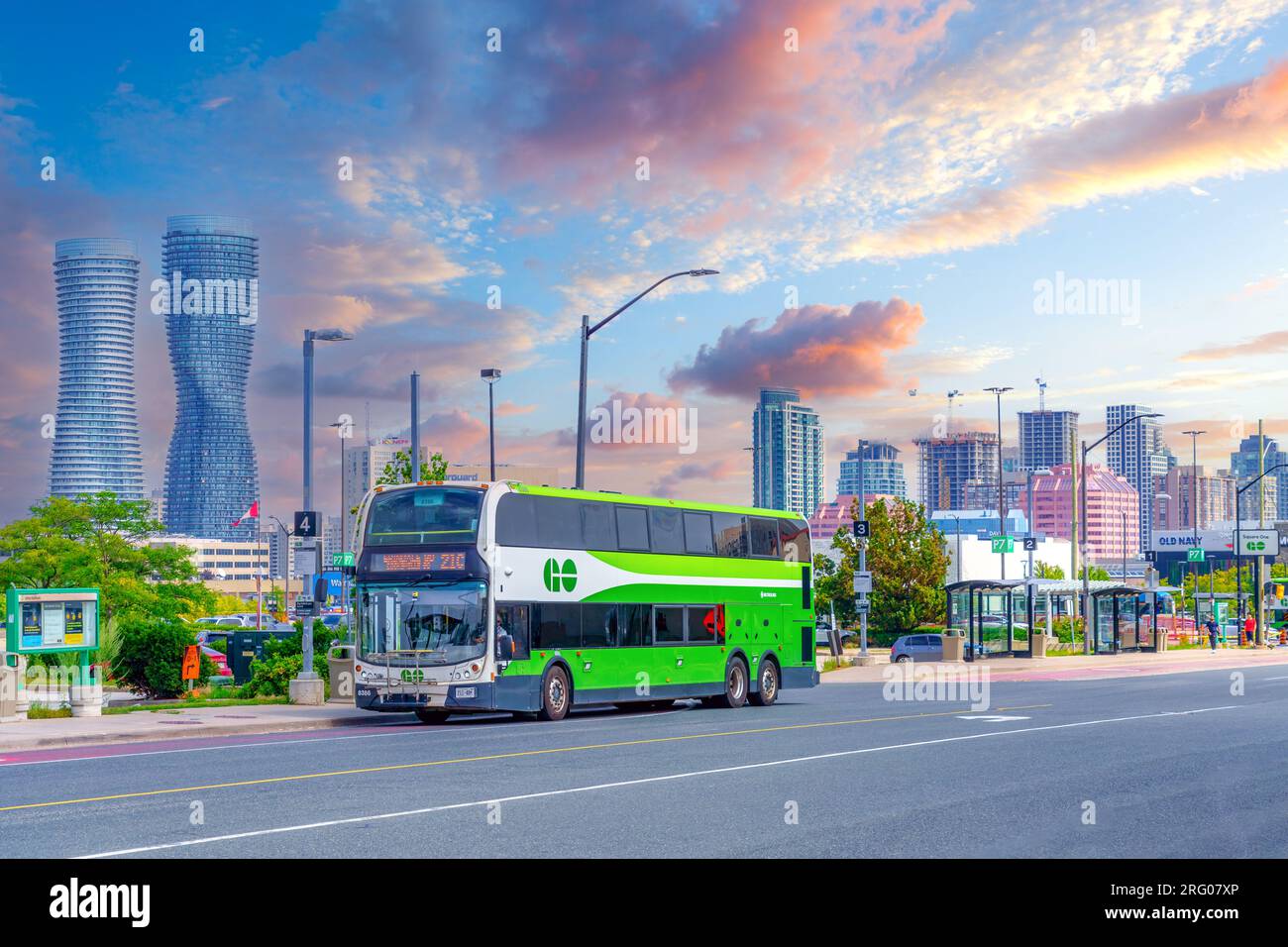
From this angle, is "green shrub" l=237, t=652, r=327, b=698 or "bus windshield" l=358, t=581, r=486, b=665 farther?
"green shrub" l=237, t=652, r=327, b=698

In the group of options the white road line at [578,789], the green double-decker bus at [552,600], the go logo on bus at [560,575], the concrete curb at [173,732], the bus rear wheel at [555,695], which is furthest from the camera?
the bus rear wheel at [555,695]

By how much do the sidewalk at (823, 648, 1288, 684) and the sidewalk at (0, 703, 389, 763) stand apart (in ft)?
64.2

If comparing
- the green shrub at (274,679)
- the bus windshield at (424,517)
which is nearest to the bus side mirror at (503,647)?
the bus windshield at (424,517)

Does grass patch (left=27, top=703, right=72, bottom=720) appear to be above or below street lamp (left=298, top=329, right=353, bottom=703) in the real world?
below

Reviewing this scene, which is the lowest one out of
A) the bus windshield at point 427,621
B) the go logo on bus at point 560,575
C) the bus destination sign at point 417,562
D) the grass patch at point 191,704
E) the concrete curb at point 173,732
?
the grass patch at point 191,704

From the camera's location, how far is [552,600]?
84.3ft

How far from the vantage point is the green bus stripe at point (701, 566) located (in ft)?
89.9

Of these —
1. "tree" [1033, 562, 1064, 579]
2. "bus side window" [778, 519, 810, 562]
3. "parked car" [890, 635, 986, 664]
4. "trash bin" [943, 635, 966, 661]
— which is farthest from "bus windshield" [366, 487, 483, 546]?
"tree" [1033, 562, 1064, 579]

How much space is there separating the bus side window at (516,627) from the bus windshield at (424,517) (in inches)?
54.6

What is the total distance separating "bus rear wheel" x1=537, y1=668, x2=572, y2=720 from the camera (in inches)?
1016

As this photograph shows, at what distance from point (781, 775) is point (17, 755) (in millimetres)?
10546

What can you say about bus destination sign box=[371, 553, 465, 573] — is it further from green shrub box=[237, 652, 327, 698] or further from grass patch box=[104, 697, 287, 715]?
green shrub box=[237, 652, 327, 698]

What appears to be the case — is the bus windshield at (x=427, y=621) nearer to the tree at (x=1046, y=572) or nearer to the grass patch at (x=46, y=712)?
the grass patch at (x=46, y=712)

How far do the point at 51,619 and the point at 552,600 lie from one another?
8.85 metres
